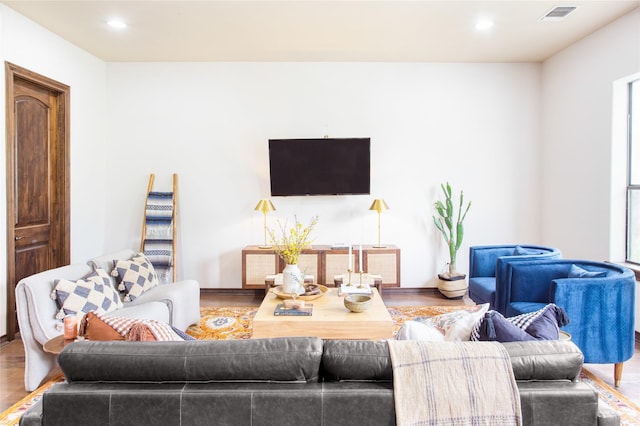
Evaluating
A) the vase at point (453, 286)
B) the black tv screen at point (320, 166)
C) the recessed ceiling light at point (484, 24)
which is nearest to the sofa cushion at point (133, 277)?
the black tv screen at point (320, 166)

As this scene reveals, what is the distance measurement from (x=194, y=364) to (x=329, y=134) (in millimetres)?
4048

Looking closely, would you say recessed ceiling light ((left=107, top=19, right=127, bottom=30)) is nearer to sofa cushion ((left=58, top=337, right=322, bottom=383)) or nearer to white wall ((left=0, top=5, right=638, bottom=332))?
white wall ((left=0, top=5, right=638, bottom=332))

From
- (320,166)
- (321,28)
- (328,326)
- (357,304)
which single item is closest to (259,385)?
(328,326)

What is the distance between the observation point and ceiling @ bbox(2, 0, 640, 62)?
11.6 ft

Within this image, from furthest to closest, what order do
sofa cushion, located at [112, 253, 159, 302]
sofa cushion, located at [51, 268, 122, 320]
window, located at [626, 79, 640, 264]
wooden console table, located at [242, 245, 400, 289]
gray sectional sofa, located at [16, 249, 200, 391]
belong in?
wooden console table, located at [242, 245, 400, 289] < window, located at [626, 79, 640, 264] < sofa cushion, located at [112, 253, 159, 302] < sofa cushion, located at [51, 268, 122, 320] < gray sectional sofa, located at [16, 249, 200, 391]

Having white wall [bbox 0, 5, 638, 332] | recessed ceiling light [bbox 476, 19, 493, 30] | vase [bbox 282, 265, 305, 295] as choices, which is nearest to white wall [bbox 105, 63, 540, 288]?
white wall [bbox 0, 5, 638, 332]

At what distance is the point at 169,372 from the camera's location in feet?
4.60

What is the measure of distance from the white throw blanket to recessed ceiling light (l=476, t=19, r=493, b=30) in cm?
344

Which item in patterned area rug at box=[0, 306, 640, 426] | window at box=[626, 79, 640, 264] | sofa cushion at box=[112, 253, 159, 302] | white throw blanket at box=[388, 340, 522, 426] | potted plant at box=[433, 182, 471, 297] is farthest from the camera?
potted plant at box=[433, 182, 471, 297]

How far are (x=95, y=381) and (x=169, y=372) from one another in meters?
0.27

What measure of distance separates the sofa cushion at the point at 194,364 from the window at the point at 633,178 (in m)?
3.77

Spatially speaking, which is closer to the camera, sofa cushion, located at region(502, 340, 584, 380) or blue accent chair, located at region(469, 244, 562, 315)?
sofa cushion, located at region(502, 340, 584, 380)

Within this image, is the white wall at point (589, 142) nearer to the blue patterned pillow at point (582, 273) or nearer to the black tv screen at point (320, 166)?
the blue patterned pillow at point (582, 273)

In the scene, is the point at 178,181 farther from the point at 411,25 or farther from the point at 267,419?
the point at 267,419
